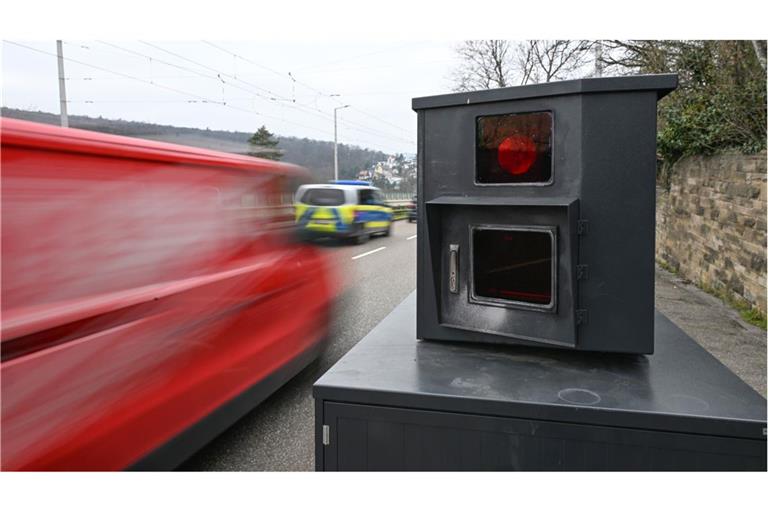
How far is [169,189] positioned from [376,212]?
1445 cm

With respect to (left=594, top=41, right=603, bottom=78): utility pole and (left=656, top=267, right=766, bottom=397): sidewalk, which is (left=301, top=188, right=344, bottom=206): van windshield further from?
(left=656, top=267, right=766, bottom=397): sidewalk

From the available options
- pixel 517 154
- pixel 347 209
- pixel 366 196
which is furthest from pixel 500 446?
pixel 366 196

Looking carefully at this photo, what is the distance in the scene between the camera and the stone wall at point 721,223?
6.79 meters

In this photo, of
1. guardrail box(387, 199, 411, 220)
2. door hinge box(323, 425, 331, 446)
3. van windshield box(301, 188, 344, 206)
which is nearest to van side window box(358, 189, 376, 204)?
van windshield box(301, 188, 344, 206)

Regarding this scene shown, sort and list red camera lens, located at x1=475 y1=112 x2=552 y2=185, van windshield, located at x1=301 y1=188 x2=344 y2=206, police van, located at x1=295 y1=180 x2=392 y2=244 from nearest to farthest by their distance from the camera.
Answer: red camera lens, located at x1=475 y1=112 x2=552 y2=185 → van windshield, located at x1=301 y1=188 x2=344 y2=206 → police van, located at x1=295 y1=180 x2=392 y2=244

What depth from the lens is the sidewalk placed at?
16.7ft

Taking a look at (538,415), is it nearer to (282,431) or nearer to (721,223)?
(282,431)

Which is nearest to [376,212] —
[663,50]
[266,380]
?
[663,50]

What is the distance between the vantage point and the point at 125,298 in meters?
2.51

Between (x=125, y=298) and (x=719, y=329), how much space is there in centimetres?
619

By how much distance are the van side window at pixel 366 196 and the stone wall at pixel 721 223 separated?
762 cm

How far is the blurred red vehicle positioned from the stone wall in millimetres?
5936

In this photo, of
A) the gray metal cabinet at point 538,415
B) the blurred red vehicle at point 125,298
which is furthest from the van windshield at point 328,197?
the gray metal cabinet at point 538,415

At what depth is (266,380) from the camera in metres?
3.88
